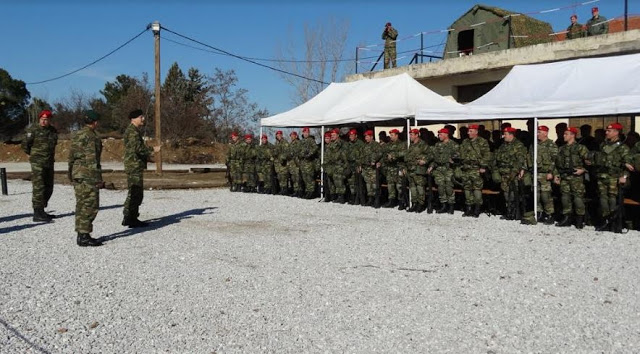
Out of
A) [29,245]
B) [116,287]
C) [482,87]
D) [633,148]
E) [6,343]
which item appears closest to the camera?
[6,343]

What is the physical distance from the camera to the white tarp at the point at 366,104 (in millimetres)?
13008

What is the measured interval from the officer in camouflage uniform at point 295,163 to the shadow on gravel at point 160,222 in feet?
9.55

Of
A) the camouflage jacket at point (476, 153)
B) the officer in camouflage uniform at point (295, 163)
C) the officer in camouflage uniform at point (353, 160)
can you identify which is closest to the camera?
the camouflage jacket at point (476, 153)

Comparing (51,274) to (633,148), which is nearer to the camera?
(51,274)

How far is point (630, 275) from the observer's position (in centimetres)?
612

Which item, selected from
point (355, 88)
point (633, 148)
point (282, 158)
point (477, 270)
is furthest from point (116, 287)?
point (355, 88)

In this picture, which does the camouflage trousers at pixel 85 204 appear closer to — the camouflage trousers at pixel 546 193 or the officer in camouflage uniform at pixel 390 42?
the camouflage trousers at pixel 546 193

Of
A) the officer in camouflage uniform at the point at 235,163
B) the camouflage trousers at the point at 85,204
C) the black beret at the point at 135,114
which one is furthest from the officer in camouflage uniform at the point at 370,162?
the camouflage trousers at the point at 85,204

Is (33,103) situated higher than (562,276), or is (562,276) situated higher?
(33,103)

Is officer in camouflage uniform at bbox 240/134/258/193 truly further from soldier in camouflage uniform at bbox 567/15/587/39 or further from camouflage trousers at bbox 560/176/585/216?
soldier in camouflage uniform at bbox 567/15/587/39

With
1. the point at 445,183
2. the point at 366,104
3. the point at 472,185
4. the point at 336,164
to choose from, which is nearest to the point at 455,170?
the point at 445,183

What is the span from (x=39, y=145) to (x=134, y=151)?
247cm

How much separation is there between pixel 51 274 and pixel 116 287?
1.07 metres

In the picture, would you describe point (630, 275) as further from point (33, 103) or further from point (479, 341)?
point (33, 103)
